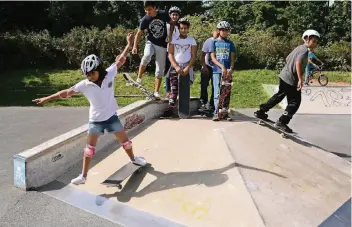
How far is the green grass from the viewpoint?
12.2 m

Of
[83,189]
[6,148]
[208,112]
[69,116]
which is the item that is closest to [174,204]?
[83,189]

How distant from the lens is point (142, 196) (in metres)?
4.51

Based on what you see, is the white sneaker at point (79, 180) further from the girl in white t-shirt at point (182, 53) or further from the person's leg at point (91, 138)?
the girl in white t-shirt at point (182, 53)

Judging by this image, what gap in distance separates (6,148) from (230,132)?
394cm

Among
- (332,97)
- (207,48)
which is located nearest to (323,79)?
(332,97)

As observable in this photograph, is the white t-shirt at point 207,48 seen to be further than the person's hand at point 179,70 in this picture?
Yes

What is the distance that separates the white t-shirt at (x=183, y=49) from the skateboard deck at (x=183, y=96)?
33cm

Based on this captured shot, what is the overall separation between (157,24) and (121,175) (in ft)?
10.0

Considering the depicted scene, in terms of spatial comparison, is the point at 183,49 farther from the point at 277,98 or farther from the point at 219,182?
the point at 219,182

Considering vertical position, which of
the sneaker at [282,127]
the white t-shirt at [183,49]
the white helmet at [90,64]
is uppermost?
the white t-shirt at [183,49]

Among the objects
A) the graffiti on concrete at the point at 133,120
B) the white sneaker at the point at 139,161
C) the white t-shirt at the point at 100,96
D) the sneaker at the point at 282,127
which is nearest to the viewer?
the white t-shirt at the point at 100,96

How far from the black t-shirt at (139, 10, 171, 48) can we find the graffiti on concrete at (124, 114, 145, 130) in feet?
4.69

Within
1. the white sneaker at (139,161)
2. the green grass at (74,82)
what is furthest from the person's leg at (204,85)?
the green grass at (74,82)

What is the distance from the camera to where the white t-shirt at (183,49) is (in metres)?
6.59
